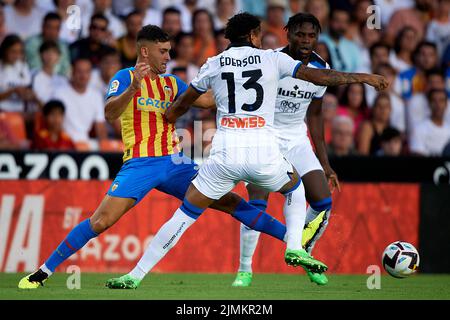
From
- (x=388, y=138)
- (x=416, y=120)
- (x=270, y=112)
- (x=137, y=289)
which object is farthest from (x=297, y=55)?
(x=416, y=120)

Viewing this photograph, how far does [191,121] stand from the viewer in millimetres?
12945

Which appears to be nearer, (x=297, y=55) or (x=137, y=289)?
(x=137, y=289)

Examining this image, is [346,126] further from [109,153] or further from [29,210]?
[29,210]

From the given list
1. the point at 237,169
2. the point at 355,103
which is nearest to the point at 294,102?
the point at 237,169

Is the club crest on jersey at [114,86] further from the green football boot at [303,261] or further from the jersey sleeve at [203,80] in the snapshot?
the green football boot at [303,261]

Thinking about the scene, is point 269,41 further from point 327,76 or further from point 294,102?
point 327,76

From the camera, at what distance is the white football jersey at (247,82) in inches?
326

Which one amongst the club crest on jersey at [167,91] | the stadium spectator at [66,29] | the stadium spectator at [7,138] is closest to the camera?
the club crest on jersey at [167,91]

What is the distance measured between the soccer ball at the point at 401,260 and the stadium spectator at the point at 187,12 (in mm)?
6031

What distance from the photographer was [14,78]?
13.0 metres

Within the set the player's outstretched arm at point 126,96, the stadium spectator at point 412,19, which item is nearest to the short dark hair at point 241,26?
the player's outstretched arm at point 126,96

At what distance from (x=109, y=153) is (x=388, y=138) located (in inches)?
158

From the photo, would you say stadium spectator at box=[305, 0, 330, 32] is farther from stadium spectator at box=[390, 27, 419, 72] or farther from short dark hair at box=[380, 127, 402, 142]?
short dark hair at box=[380, 127, 402, 142]

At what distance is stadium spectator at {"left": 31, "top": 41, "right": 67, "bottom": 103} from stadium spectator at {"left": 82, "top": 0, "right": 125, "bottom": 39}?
76cm
